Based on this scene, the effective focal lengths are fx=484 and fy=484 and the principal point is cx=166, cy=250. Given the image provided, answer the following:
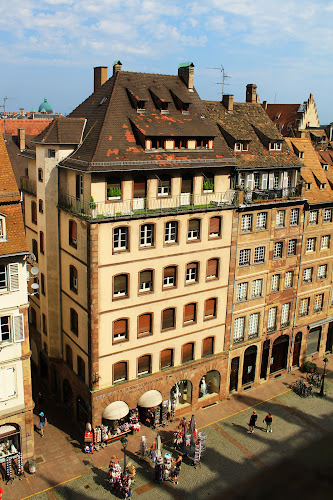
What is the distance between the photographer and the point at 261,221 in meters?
47.4

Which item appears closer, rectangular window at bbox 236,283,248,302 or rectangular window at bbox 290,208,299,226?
rectangular window at bbox 236,283,248,302

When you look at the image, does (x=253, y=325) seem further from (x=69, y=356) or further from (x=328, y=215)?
(x=69, y=356)

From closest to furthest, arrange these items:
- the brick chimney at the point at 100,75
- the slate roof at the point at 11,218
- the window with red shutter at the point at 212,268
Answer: the slate roof at the point at 11,218 → the window with red shutter at the point at 212,268 → the brick chimney at the point at 100,75

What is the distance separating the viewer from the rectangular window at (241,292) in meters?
47.7

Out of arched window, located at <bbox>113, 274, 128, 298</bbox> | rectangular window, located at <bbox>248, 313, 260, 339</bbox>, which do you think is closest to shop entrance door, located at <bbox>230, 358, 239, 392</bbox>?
rectangular window, located at <bbox>248, 313, 260, 339</bbox>

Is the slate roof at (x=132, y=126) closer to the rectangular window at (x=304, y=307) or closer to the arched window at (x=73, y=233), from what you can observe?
the arched window at (x=73, y=233)

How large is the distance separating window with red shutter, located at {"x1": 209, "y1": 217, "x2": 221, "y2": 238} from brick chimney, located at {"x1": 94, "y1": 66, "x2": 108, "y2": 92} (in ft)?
58.2

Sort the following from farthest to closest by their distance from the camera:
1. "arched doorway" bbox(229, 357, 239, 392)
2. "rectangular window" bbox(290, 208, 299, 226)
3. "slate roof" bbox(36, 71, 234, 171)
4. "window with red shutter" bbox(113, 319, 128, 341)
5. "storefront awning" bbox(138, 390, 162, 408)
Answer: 1. "rectangular window" bbox(290, 208, 299, 226)
2. "arched doorway" bbox(229, 357, 239, 392)
3. "storefront awning" bbox(138, 390, 162, 408)
4. "window with red shutter" bbox(113, 319, 128, 341)
5. "slate roof" bbox(36, 71, 234, 171)

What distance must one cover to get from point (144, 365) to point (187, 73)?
27980 mm

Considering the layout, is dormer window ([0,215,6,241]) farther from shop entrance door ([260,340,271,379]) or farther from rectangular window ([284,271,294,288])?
shop entrance door ([260,340,271,379])

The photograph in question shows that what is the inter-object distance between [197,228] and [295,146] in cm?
1861

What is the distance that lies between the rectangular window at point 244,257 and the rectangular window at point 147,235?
34.2 feet

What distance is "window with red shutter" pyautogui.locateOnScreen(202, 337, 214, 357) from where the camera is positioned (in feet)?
154

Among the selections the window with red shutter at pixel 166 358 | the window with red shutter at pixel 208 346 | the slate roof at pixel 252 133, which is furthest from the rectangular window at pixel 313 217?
the window with red shutter at pixel 166 358
